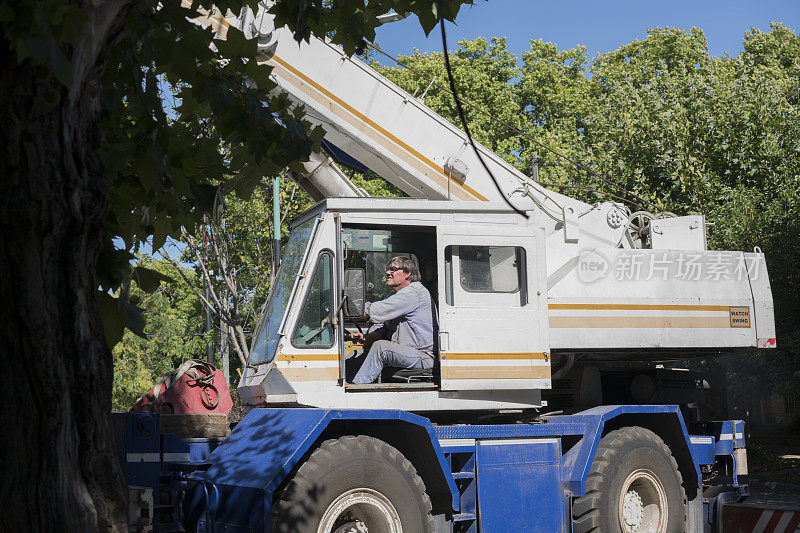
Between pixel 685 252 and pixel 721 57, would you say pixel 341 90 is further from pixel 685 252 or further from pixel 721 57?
pixel 721 57

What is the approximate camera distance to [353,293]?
7.91m

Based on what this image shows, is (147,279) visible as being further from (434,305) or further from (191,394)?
(191,394)

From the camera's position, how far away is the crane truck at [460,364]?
7438 millimetres

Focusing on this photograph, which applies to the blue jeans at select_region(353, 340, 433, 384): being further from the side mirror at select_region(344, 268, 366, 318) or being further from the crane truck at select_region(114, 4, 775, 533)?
the side mirror at select_region(344, 268, 366, 318)

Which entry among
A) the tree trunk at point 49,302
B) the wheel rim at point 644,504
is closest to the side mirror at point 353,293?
the wheel rim at point 644,504

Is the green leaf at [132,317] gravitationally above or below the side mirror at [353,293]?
below

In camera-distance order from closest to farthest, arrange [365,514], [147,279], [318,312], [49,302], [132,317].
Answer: [49,302] → [132,317] → [147,279] → [365,514] → [318,312]

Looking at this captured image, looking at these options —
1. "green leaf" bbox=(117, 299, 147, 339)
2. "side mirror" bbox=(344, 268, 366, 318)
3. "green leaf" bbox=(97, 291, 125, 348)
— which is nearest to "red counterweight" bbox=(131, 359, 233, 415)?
"side mirror" bbox=(344, 268, 366, 318)

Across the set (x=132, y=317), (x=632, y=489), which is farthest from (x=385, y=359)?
(x=132, y=317)

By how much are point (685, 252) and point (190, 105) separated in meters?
6.12

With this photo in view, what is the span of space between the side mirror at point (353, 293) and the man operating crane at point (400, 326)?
400mm

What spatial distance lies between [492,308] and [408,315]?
0.78 meters

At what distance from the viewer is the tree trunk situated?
3250 millimetres

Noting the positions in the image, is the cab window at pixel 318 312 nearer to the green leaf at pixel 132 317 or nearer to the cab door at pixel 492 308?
the cab door at pixel 492 308
